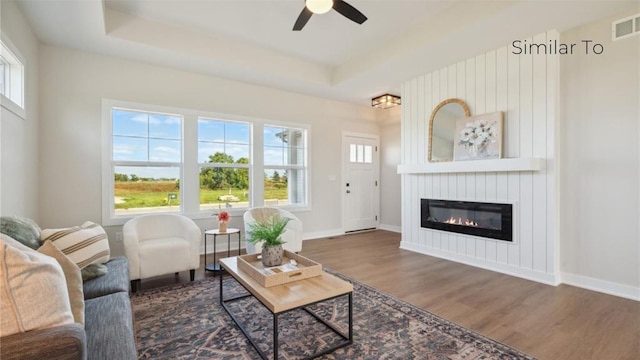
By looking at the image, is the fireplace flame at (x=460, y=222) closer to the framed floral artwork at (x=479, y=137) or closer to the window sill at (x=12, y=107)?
the framed floral artwork at (x=479, y=137)

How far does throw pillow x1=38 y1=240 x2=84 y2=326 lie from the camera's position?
1.37 metres

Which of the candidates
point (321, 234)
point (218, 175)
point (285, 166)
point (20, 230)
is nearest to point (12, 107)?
point (20, 230)

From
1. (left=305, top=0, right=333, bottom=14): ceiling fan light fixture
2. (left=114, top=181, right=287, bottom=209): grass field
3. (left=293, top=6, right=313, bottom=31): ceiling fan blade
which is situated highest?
(left=293, top=6, right=313, bottom=31): ceiling fan blade

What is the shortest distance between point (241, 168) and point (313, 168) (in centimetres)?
140

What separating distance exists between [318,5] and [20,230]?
2.80 meters

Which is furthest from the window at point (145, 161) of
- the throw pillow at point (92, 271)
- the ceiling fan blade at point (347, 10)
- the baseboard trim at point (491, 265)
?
the baseboard trim at point (491, 265)

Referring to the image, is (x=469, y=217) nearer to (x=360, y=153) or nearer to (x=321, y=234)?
(x=321, y=234)

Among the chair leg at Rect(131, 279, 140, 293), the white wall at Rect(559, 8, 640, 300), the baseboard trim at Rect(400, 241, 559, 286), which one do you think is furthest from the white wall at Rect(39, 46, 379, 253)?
the white wall at Rect(559, 8, 640, 300)

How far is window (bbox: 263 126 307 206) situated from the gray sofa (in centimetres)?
307

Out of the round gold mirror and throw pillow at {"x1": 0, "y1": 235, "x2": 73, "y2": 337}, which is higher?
the round gold mirror

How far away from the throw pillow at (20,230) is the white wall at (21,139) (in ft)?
2.30

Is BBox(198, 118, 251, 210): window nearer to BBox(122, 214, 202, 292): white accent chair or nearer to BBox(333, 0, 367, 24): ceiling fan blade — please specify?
BBox(122, 214, 202, 292): white accent chair

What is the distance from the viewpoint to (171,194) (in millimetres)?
4332

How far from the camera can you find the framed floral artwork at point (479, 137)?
3641mm
